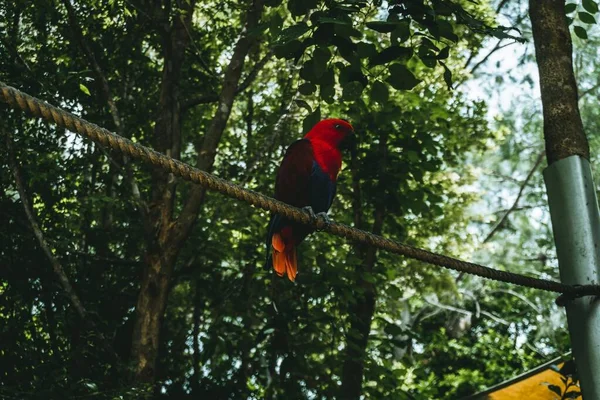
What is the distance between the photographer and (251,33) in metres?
1.92

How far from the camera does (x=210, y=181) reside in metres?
1.40

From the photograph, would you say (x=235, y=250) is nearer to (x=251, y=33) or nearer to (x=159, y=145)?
(x=159, y=145)

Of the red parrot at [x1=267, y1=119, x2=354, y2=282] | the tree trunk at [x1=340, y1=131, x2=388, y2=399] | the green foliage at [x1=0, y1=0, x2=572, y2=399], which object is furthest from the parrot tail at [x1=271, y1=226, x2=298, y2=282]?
the tree trunk at [x1=340, y1=131, x2=388, y2=399]

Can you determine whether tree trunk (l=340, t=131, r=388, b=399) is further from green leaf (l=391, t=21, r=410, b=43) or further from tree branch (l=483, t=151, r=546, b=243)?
tree branch (l=483, t=151, r=546, b=243)

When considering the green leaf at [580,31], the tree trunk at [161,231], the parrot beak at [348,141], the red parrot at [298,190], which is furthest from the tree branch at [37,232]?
the green leaf at [580,31]

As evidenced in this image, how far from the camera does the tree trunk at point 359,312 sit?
11.1 ft

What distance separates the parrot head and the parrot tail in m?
0.47

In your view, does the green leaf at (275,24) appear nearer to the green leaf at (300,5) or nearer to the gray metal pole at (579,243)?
the green leaf at (300,5)

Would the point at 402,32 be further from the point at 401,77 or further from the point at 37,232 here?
the point at 37,232

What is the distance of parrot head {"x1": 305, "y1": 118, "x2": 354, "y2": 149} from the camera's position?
2859mm

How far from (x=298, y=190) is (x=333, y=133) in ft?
1.21

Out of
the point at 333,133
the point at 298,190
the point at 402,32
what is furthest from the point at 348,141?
the point at 402,32

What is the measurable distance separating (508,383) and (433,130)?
1.80 meters

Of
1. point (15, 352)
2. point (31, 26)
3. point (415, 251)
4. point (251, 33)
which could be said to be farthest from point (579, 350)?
point (31, 26)
